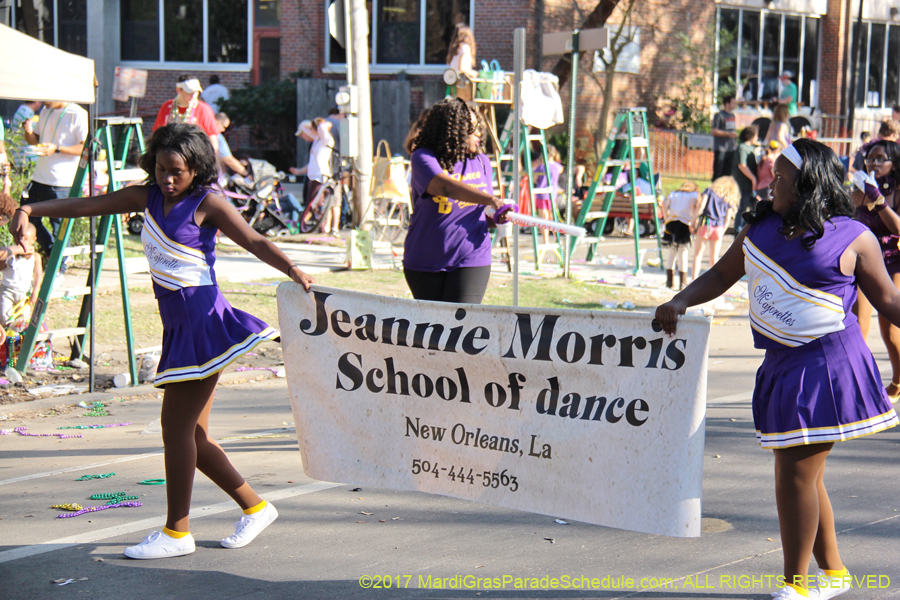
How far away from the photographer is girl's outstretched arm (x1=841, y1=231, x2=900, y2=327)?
3.65 meters

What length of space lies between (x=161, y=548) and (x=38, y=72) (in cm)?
353

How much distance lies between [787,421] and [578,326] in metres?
0.88

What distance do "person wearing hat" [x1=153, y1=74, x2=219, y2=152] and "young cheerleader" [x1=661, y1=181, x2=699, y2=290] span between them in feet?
18.6

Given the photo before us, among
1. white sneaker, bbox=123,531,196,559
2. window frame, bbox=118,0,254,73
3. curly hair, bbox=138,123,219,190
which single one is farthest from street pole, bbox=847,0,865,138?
white sneaker, bbox=123,531,196,559

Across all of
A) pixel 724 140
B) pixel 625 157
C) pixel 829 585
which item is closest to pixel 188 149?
pixel 829 585

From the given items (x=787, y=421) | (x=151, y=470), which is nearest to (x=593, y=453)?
(x=787, y=421)

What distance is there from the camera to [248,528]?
452 centimetres

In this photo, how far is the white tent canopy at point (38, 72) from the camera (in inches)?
244

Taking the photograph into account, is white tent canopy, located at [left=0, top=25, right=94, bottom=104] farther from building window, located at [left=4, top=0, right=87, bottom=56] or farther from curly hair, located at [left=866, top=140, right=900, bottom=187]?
building window, located at [left=4, top=0, right=87, bottom=56]

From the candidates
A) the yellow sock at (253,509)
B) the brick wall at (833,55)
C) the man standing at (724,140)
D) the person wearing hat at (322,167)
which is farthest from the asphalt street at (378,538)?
the brick wall at (833,55)

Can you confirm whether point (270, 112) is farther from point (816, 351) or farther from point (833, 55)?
point (816, 351)

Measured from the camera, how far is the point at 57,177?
31.8 feet

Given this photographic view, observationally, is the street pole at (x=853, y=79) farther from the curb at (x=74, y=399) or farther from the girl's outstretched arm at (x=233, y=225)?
the girl's outstretched arm at (x=233, y=225)

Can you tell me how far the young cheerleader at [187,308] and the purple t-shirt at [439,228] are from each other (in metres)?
1.38
